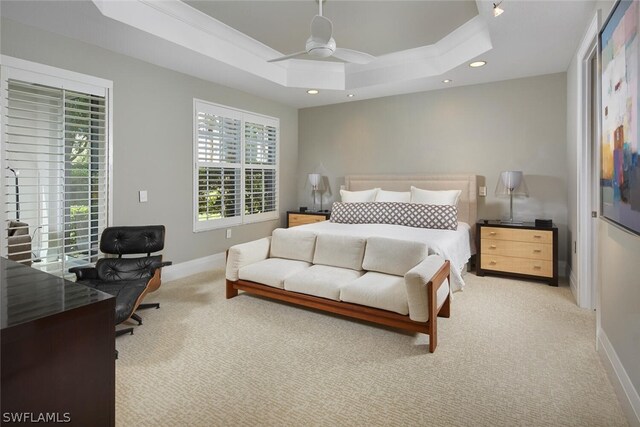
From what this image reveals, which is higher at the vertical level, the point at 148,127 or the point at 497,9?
the point at 497,9

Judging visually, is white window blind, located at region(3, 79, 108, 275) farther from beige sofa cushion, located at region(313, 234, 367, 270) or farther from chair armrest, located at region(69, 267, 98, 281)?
beige sofa cushion, located at region(313, 234, 367, 270)

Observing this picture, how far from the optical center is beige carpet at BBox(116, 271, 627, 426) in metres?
1.76

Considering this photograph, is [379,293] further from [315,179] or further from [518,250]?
[315,179]

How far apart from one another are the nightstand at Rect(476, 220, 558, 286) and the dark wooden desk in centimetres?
425

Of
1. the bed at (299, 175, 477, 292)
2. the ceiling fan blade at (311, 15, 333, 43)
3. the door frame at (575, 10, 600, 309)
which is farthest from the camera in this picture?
the bed at (299, 175, 477, 292)

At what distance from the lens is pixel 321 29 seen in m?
2.57

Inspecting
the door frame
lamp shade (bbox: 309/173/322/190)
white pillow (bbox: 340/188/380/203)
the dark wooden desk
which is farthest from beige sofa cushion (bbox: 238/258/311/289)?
the door frame

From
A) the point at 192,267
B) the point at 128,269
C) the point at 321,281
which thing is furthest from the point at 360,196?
the point at 128,269

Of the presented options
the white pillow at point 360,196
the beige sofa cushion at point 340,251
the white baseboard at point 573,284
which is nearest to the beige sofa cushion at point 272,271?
the beige sofa cushion at point 340,251

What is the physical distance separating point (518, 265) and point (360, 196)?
2276 millimetres

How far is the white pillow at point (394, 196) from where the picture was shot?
4832 millimetres

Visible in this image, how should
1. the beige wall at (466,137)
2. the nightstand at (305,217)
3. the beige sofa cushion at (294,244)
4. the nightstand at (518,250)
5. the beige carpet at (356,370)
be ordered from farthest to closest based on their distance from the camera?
1. the nightstand at (305,217)
2. the beige wall at (466,137)
3. the nightstand at (518,250)
4. the beige sofa cushion at (294,244)
5. the beige carpet at (356,370)

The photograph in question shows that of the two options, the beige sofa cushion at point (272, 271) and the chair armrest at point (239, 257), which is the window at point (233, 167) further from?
the beige sofa cushion at point (272, 271)

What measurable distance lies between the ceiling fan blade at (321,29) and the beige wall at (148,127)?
2293 mm
